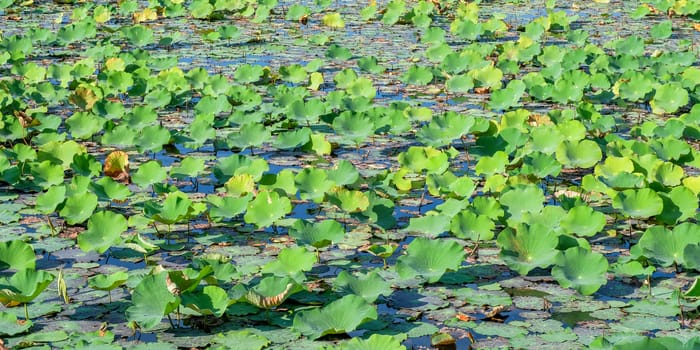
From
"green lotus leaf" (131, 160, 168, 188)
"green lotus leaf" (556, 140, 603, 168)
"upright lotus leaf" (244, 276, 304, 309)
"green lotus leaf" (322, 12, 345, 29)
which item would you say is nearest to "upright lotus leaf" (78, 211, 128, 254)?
"green lotus leaf" (131, 160, 168, 188)

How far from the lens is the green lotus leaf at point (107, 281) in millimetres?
3592

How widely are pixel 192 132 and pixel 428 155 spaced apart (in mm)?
1462

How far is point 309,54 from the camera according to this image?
842 cm

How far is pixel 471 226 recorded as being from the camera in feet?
14.0

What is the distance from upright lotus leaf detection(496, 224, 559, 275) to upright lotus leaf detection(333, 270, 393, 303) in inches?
22.0

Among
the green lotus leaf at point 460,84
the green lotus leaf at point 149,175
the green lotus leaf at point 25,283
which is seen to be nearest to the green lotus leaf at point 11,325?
the green lotus leaf at point 25,283

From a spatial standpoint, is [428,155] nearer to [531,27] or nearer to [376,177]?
[376,177]

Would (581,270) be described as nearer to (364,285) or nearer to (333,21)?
(364,285)

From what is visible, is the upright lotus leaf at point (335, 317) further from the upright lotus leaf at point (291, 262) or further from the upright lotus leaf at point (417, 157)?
the upright lotus leaf at point (417, 157)

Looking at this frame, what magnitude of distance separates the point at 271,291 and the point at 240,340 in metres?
0.24

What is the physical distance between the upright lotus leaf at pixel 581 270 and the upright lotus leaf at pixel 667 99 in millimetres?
2776

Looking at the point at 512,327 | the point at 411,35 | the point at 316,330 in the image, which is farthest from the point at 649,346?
the point at 411,35

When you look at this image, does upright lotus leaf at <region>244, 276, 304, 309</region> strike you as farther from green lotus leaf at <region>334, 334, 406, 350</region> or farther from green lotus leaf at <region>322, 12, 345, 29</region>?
green lotus leaf at <region>322, 12, 345, 29</region>

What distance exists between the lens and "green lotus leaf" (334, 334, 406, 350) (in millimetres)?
3117
